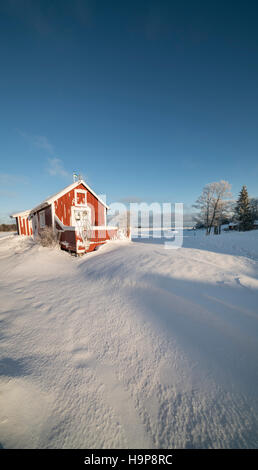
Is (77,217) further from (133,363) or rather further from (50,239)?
(133,363)

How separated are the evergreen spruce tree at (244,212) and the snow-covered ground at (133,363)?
24795 millimetres

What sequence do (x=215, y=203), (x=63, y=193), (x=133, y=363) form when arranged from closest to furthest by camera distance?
1. (x=133, y=363)
2. (x=63, y=193)
3. (x=215, y=203)

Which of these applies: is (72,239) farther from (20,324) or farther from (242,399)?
(242,399)

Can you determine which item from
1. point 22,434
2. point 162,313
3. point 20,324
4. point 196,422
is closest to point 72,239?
point 20,324

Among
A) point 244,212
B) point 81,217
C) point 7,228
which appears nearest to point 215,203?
point 244,212

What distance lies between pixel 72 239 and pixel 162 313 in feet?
21.9

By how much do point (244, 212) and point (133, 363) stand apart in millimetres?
28882

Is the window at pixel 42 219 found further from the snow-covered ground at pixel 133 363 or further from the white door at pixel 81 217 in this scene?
the snow-covered ground at pixel 133 363

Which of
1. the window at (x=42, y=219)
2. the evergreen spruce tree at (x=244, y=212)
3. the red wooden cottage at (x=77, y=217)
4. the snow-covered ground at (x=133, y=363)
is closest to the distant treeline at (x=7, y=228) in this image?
the window at (x=42, y=219)

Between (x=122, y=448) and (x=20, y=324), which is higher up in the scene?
(x=20, y=324)

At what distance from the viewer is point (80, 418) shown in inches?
58.6

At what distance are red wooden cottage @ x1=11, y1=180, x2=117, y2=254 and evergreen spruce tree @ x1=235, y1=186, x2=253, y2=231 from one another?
2260 cm

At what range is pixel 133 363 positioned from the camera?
83.2 inches

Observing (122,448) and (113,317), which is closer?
(122,448)
